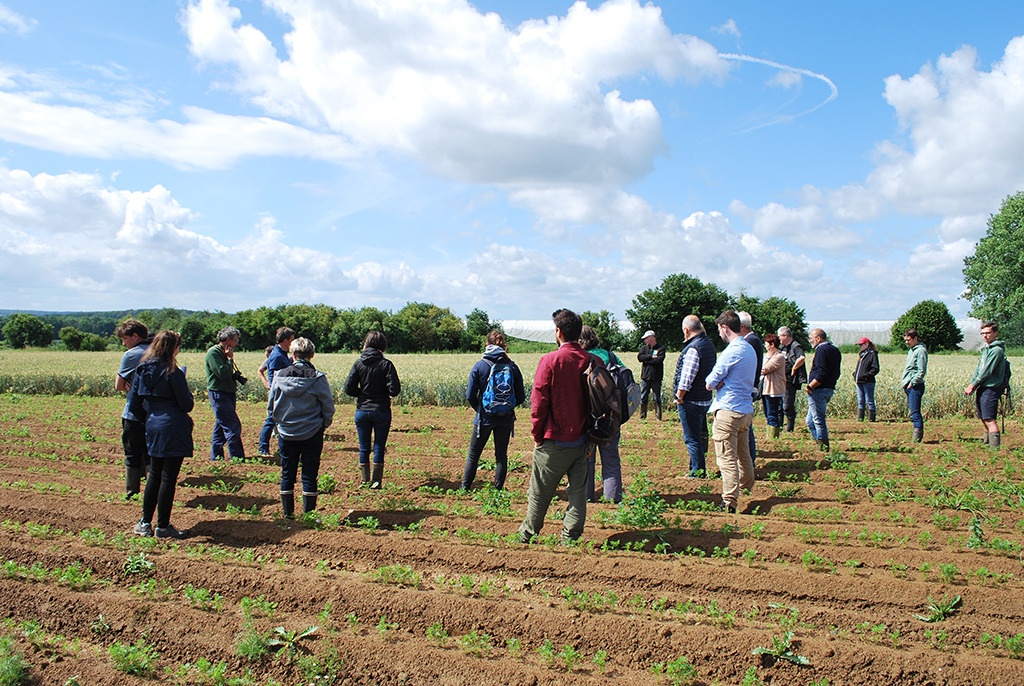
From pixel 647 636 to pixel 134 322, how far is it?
6.45 m

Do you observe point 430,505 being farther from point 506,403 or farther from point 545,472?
point 545,472

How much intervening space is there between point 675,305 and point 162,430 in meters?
57.2

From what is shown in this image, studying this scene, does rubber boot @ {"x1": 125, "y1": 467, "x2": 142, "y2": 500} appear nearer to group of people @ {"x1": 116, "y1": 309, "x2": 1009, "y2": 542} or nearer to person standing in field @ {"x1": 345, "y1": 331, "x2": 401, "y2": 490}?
group of people @ {"x1": 116, "y1": 309, "x2": 1009, "y2": 542}

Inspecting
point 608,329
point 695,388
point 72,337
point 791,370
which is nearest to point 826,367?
point 791,370

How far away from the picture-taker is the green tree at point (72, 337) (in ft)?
205

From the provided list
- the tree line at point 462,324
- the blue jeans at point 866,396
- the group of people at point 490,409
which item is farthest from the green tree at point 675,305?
the group of people at point 490,409

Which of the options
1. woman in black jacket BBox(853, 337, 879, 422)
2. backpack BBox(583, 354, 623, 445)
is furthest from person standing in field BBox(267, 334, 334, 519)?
woman in black jacket BBox(853, 337, 879, 422)

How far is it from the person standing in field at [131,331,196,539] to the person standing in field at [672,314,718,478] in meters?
5.35

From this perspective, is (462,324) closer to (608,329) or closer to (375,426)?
(608,329)

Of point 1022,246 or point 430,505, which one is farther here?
point 1022,246

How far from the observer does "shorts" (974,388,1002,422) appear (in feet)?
33.1

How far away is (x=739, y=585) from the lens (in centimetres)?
511

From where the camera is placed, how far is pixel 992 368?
9906mm

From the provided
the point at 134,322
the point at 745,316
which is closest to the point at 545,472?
the point at 745,316
